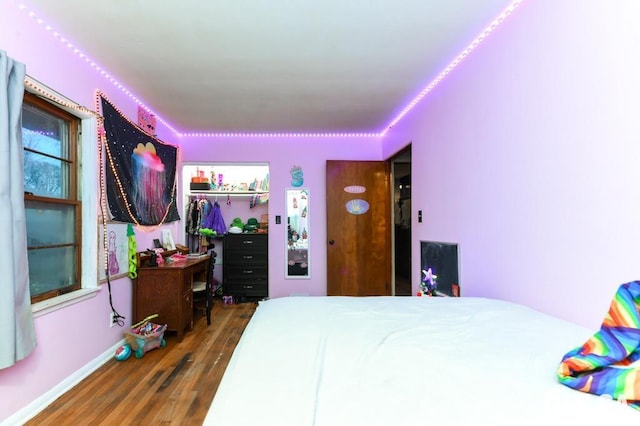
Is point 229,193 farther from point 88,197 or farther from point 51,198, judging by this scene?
point 51,198

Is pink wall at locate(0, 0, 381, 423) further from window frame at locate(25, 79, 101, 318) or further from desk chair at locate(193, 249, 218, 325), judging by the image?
desk chair at locate(193, 249, 218, 325)

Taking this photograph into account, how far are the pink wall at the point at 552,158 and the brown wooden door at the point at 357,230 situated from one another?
1803 millimetres

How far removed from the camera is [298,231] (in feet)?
13.7

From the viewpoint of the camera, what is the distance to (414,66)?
2.32 m

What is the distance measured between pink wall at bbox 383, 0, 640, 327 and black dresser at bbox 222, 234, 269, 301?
275cm

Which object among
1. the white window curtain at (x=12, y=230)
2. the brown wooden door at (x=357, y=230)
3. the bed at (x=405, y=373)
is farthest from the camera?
the brown wooden door at (x=357, y=230)

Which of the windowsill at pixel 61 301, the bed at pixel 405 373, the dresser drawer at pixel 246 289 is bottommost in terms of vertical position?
the dresser drawer at pixel 246 289

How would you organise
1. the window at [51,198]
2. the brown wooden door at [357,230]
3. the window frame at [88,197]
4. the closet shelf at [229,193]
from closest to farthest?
the window at [51,198], the window frame at [88,197], the brown wooden door at [357,230], the closet shelf at [229,193]

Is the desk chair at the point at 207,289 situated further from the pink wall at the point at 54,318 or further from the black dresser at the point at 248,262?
the pink wall at the point at 54,318

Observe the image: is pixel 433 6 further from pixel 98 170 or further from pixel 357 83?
pixel 98 170

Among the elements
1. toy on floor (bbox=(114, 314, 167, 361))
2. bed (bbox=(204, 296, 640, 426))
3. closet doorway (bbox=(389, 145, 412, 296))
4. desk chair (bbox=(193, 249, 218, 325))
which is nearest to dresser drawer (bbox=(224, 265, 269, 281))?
desk chair (bbox=(193, 249, 218, 325))

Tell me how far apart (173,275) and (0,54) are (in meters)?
1.97

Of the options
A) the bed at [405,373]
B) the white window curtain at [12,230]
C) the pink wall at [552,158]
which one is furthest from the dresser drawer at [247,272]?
the bed at [405,373]

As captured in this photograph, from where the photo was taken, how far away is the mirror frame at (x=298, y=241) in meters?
4.15
